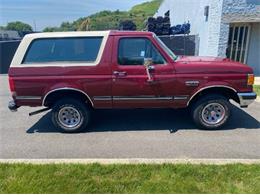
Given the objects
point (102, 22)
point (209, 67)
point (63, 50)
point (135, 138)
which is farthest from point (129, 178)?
point (102, 22)

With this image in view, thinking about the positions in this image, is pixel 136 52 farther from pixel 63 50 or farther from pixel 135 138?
pixel 135 138

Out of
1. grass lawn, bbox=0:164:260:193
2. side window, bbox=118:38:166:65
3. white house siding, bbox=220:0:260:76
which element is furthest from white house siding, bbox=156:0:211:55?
grass lawn, bbox=0:164:260:193

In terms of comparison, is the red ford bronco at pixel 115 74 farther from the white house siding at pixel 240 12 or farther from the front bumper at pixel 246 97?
the white house siding at pixel 240 12

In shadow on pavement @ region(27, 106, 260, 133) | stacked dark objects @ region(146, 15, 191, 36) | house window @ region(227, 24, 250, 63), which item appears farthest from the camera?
stacked dark objects @ region(146, 15, 191, 36)

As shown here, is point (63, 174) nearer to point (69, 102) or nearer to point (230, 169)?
point (69, 102)

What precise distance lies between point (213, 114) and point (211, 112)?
0.06 meters

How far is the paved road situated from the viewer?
15.5ft

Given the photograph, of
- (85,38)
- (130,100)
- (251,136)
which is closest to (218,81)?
(251,136)

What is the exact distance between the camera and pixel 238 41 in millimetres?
12273

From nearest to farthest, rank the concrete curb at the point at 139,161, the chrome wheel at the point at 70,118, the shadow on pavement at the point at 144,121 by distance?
the concrete curb at the point at 139,161
the chrome wheel at the point at 70,118
the shadow on pavement at the point at 144,121

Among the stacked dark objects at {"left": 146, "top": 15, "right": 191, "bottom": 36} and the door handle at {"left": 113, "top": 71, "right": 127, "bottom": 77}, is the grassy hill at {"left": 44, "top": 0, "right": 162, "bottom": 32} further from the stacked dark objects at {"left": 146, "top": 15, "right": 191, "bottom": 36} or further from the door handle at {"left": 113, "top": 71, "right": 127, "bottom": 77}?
the door handle at {"left": 113, "top": 71, "right": 127, "bottom": 77}

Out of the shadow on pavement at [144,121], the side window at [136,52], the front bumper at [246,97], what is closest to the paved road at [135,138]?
the shadow on pavement at [144,121]

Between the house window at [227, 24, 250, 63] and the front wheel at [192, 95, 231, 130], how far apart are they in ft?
24.5

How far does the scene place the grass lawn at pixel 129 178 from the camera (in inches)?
141
